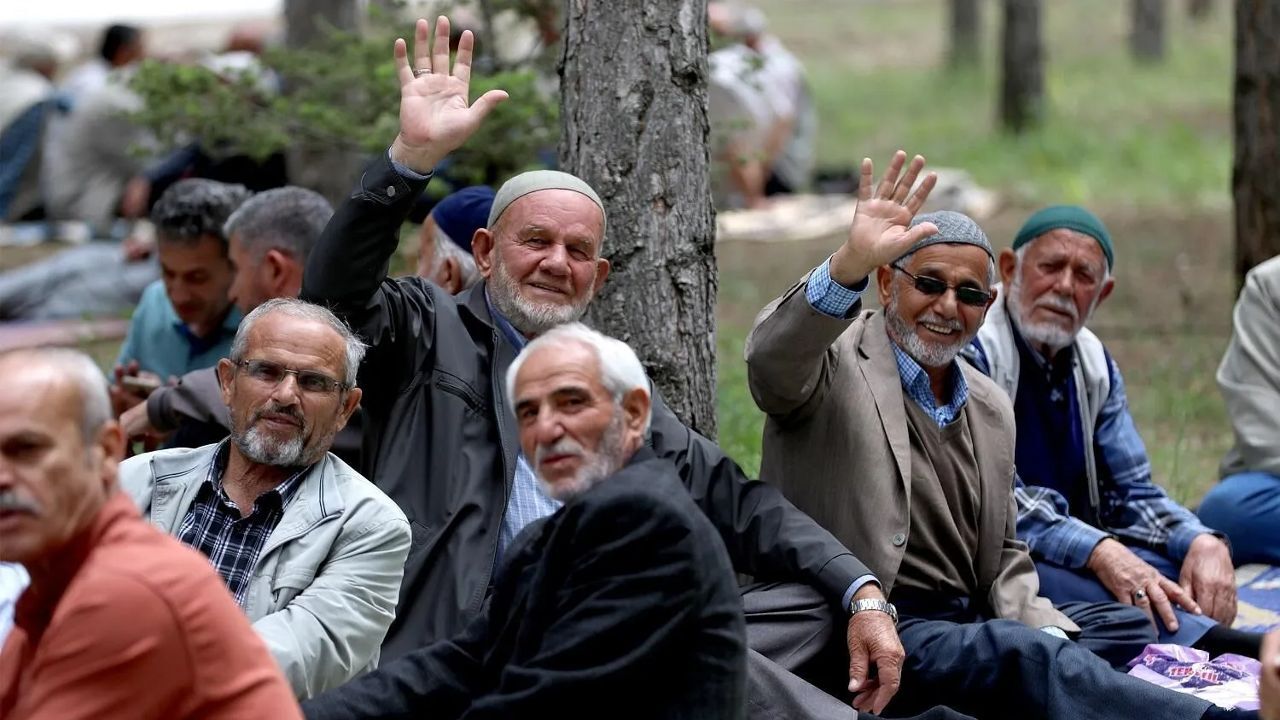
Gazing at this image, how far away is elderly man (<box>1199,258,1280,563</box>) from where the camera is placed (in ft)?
19.7

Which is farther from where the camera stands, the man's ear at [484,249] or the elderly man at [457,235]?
the elderly man at [457,235]

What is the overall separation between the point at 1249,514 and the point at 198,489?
3.83 metres

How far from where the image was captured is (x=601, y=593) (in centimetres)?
332

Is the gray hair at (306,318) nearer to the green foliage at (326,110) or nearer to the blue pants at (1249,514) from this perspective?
the green foliage at (326,110)

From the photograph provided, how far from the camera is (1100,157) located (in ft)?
54.3

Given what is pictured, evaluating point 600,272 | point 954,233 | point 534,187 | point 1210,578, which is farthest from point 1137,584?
point 534,187

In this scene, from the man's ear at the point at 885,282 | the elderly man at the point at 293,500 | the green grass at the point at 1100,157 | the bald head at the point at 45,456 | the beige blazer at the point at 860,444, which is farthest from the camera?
the green grass at the point at 1100,157

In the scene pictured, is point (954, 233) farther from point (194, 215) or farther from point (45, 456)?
point (45, 456)

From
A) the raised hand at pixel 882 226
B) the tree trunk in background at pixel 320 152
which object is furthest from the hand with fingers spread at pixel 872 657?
the tree trunk in background at pixel 320 152

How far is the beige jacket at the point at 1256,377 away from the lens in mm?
6066

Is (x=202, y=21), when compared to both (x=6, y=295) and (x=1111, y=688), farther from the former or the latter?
(x=1111, y=688)

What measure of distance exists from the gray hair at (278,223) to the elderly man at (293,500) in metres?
1.46

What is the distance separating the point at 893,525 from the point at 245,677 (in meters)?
2.33

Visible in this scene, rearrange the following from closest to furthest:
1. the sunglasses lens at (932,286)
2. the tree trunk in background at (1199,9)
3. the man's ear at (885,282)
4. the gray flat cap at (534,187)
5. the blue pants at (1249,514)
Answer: the gray flat cap at (534,187) → the sunglasses lens at (932,286) → the man's ear at (885,282) → the blue pants at (1249,514) → the tree trunk in background at (1199,9)
